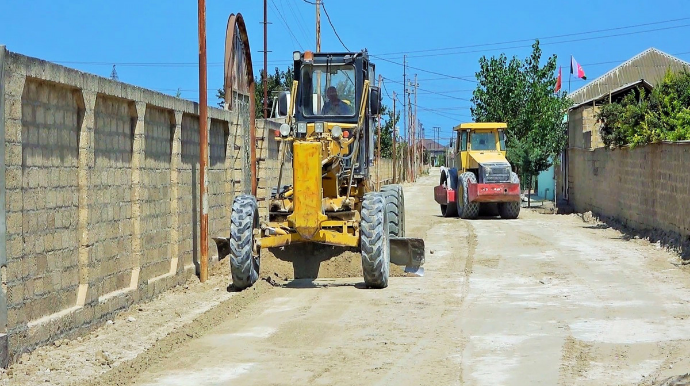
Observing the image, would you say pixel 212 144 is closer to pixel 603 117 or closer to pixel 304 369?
pixel 304 369

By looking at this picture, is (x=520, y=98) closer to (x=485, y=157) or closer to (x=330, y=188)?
(x=485, y=157)

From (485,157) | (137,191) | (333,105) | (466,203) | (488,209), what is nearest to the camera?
(137,191)

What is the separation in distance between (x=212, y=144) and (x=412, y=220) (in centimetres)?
1350

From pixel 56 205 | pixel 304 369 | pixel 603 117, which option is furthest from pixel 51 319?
pixel 603 117

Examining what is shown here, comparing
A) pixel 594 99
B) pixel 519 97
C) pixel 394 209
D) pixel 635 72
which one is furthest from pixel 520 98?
pixel 394 209

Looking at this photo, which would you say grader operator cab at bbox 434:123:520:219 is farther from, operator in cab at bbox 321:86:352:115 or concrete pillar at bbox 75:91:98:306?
concrete pillar at bbox 75:91:98:306

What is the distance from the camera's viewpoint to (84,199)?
10055 mm

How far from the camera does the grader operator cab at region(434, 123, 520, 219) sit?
92.5ft

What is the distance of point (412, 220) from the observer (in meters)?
28.8

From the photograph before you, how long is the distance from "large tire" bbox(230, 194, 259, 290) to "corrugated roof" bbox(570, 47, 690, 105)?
4761cm

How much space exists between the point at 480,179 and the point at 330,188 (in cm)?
1510

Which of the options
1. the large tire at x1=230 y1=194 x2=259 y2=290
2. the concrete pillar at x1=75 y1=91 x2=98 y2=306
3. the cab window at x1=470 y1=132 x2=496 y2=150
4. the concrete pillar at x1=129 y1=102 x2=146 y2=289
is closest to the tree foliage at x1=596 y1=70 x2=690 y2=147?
the cab window at x1=470 y1=132 x2=496 y2=150

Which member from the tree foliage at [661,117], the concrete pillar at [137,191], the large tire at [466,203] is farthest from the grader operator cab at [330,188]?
the large tire at [466,203]

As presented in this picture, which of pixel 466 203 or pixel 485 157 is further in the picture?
pixel 485 157
